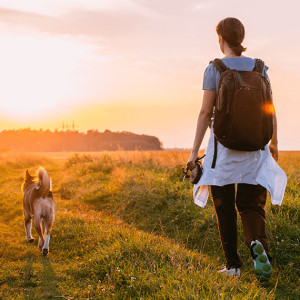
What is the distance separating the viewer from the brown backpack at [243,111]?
329 cm

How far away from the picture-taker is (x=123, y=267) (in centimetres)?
409

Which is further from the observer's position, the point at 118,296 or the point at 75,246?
the point at 75,246

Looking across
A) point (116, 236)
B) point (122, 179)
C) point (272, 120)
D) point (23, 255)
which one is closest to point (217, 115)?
point (272, 120)

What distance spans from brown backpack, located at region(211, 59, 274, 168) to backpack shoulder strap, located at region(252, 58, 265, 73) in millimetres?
97

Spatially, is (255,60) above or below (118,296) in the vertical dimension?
above

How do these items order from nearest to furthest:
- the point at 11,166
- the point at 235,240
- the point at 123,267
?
the point at 235,240, the point at 123,267, the point at 11,166

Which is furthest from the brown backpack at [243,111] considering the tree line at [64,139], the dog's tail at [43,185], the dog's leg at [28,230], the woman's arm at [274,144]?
the tree line at [64,139]

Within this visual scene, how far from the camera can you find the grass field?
3.51 metres

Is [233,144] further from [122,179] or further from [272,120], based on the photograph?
[122,179]

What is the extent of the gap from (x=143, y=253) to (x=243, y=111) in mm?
2166

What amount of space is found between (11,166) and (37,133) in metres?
77.6

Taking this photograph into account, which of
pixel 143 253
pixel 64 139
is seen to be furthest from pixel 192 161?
pixel 64 139

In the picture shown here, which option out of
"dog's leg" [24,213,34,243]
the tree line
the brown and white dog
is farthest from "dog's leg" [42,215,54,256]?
the tree line

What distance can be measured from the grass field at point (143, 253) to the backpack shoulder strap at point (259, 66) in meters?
2.08
